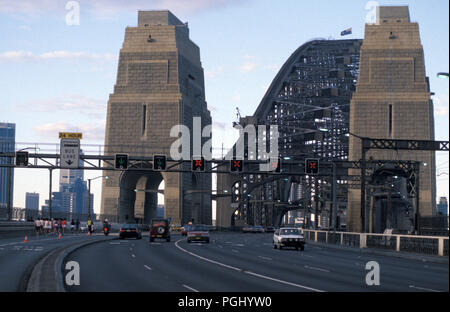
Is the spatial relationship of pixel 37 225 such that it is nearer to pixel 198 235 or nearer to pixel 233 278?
pixel 198 235

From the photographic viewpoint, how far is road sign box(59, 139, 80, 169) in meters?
63.4

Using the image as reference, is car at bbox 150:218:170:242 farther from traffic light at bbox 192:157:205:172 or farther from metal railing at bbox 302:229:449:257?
metal railing at bbox 302:229:449:257

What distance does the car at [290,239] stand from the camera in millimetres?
51062

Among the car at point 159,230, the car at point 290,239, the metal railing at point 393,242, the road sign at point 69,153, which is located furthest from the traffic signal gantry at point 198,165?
the metal railing at point 393,242

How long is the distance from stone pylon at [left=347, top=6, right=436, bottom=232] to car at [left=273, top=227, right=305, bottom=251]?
4389 cm

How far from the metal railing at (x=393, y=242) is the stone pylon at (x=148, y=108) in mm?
40782

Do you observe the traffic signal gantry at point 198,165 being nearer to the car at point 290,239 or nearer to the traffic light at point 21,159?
the car at point 290,239

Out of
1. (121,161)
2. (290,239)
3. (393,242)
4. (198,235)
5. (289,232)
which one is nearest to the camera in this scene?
(393,242)

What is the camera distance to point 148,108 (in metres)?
107

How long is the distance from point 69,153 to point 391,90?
53.1m

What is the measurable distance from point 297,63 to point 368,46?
164 feet

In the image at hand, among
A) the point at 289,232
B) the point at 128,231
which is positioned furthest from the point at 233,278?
the point at 128,231
